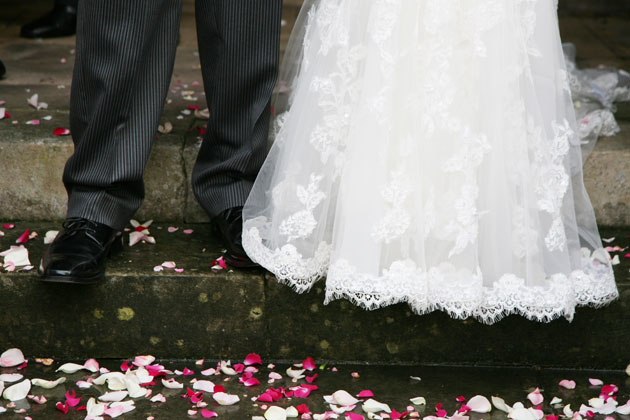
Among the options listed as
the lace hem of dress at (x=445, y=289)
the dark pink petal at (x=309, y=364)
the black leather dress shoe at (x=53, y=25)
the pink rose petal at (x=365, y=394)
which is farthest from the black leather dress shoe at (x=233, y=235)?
the black leather dress shoe at (x=53, y=25)

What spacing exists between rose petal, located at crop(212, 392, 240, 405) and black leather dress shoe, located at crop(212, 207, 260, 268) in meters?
0.27

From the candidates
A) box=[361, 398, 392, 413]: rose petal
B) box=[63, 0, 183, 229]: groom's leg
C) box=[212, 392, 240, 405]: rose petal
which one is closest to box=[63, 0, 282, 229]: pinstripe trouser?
box=[63, 0, 183, 229]: groom's leg

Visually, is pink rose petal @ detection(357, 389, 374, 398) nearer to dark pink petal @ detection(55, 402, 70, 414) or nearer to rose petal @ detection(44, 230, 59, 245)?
dark pink petal @ detection(55, 402, 70, 414)

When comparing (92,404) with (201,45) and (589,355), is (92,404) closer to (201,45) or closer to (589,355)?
(201,45)

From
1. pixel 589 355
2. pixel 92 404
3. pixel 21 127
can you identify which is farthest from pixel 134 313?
pixel 589 355

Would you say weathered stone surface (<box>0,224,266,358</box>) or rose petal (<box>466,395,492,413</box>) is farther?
weathered stone surface (<box>0,224,266,358</box>)

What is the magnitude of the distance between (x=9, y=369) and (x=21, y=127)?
63cm

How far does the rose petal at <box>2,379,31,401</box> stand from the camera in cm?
152

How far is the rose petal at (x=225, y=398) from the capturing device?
152cm

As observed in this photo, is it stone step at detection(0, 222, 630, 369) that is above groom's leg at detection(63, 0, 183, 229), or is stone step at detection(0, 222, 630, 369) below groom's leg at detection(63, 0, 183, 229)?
below

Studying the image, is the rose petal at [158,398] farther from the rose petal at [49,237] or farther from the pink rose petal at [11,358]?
the rose petal at [49,237]

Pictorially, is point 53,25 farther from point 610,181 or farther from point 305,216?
point 610,181

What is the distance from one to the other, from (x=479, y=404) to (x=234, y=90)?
0.80 metres

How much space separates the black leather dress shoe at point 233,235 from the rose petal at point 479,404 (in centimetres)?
51
